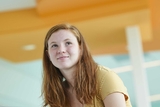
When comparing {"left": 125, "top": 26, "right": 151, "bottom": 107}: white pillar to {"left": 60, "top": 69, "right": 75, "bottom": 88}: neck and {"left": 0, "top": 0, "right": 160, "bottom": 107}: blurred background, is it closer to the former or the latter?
{"left": 0, "top": 0, "right": 160, "bottom": 107}: blurred background

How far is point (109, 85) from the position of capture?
4.03 feet

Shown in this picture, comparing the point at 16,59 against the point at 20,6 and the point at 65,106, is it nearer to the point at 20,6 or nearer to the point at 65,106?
the point at 20,6

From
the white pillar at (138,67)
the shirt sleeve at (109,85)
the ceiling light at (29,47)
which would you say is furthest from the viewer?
the ceiling light at (29,47)

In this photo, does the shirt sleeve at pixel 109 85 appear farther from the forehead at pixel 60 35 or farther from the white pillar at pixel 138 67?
the white pillar at pixel 138 67

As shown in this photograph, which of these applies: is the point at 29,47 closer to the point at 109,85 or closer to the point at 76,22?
the point at 76,22

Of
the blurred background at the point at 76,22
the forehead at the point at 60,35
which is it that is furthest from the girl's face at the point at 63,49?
the blurred background at the point at 76,22

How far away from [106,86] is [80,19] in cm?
305

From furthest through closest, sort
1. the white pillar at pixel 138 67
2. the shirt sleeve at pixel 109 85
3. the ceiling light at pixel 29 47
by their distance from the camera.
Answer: the ceiling light at pixel 29 47 < the white pillar at pixel 138 67 < the shirt sleeve at pixel 109 85

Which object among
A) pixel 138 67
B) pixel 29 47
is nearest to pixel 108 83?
pixel 138 67

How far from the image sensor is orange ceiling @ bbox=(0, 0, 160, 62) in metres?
4.08

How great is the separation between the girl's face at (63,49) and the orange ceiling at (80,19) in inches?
102

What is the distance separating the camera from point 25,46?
4906mm

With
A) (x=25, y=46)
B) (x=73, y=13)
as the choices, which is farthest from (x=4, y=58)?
(x=73, y=13)

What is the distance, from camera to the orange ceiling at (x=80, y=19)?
4.08m
